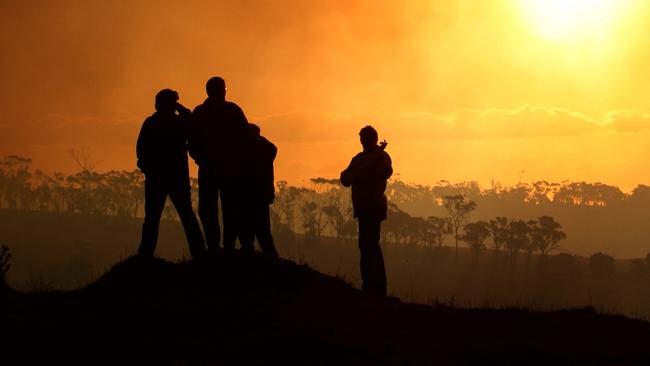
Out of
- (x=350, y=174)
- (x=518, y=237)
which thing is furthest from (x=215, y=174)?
(x=518, y=237)

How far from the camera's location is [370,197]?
1378cm

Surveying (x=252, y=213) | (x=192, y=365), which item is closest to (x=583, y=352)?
(x=192, y=365)

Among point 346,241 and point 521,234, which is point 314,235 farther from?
point 521,234

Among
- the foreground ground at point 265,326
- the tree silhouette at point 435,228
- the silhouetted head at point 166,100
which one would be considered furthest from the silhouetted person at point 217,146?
the tree silhouette at point 435,228

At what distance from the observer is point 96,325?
10055mm

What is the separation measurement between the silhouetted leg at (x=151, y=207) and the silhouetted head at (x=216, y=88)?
171 centimetres

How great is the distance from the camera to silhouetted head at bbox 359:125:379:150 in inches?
548

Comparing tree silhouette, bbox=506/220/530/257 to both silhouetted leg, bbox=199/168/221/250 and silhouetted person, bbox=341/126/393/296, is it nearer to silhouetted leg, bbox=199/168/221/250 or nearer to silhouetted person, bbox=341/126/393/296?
silhouetted person, bbox=341/126/393/296

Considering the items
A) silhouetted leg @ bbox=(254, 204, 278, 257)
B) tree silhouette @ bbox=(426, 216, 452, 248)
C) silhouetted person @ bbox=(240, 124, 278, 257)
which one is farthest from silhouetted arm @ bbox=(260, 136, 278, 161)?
tree silhouette @ bbox=(426, 216, 452, 248)

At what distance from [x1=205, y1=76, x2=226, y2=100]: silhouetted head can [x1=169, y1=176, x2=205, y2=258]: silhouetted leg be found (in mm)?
1521

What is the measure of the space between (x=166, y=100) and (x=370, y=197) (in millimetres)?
3906

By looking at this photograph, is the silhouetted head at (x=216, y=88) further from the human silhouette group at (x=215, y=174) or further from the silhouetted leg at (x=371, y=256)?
the silhouetted leg at (x=371, y=256)

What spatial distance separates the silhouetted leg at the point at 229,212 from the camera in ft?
41.2

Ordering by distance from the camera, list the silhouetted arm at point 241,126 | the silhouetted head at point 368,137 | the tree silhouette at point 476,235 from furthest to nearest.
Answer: the tree silhouette at point 476,235, the silhouetted head at point 368,137, the silhouetted arm at point 241,126
